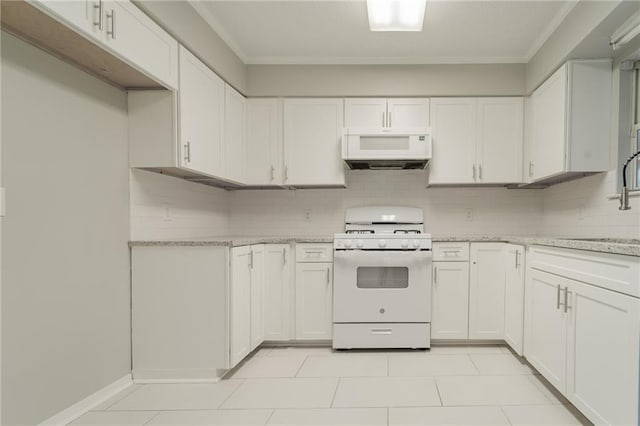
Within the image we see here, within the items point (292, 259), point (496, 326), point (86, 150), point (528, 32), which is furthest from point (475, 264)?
point (86, 150)

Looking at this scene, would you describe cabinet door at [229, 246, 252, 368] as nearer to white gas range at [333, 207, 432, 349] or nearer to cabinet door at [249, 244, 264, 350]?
cabinet door at [249, 244, 264, 350]

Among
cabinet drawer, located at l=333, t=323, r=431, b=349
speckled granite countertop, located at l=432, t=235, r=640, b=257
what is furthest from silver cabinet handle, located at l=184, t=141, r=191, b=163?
speckled granite countertop, located at l=432, t=235, r=640, b=257

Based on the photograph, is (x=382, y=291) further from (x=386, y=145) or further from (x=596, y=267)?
(x=596, y=267)

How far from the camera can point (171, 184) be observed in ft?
9.03

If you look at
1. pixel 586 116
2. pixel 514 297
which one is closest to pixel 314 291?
pixel 514 297

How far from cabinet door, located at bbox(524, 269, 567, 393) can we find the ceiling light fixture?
5.69 feet

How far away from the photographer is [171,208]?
9.00ft

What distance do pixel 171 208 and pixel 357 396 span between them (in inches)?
71.5

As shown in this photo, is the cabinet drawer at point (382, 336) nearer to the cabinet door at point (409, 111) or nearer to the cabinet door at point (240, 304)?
the cabinet door at point (240, 304)

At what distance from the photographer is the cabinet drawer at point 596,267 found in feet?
4.79

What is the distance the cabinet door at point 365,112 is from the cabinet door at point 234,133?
0.94m

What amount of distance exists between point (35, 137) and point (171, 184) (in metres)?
1.09

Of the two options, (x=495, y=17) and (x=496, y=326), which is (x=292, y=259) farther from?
(x=495, y=17)

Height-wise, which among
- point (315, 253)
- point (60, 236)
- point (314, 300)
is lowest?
point (314, 300)
